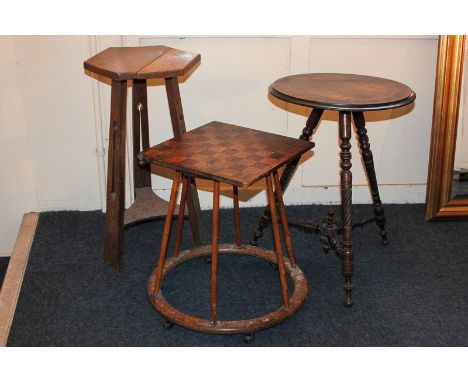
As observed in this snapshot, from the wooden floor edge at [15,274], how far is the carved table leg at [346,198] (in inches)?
49.1

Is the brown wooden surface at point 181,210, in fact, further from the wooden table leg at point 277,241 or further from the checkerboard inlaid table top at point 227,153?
the wooden table leg at point 277,241

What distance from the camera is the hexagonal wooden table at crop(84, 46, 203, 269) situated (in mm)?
2467

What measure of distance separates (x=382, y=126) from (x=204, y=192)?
0.93 metres

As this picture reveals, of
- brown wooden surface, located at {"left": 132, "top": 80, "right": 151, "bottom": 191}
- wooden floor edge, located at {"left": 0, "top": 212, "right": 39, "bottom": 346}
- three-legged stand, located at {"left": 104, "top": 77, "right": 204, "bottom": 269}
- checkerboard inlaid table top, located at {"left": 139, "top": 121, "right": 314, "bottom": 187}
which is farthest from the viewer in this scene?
brown wooden surface, located at {"left": 132, "top": 80, "right": 151, "bottom": 191}

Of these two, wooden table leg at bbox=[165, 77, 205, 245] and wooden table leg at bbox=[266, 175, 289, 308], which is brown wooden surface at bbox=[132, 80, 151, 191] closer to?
wooden table leg at bbox=[165, 77, 205, 245]

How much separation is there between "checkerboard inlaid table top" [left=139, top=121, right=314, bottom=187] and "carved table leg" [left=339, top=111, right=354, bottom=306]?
136 mm

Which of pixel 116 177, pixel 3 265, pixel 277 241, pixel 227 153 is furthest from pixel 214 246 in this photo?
pixel 3 265

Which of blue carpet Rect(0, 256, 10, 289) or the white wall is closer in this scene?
the white wall

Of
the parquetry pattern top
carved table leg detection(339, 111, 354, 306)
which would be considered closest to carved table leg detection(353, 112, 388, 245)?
carved table leg detection(339, 111, 354, 306)

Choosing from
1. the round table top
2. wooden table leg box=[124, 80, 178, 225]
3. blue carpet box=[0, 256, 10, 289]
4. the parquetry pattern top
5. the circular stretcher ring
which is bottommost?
blue carpet box=[0, 256, 10, 289]

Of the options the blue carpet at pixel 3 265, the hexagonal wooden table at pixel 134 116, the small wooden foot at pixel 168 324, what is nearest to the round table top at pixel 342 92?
the hexagonal wooden table at pixel 134 116

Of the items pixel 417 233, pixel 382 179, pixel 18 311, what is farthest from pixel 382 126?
pixel 18 311

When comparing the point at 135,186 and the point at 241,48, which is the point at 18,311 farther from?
the point at 241,48

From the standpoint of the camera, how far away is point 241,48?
306 centimetres
